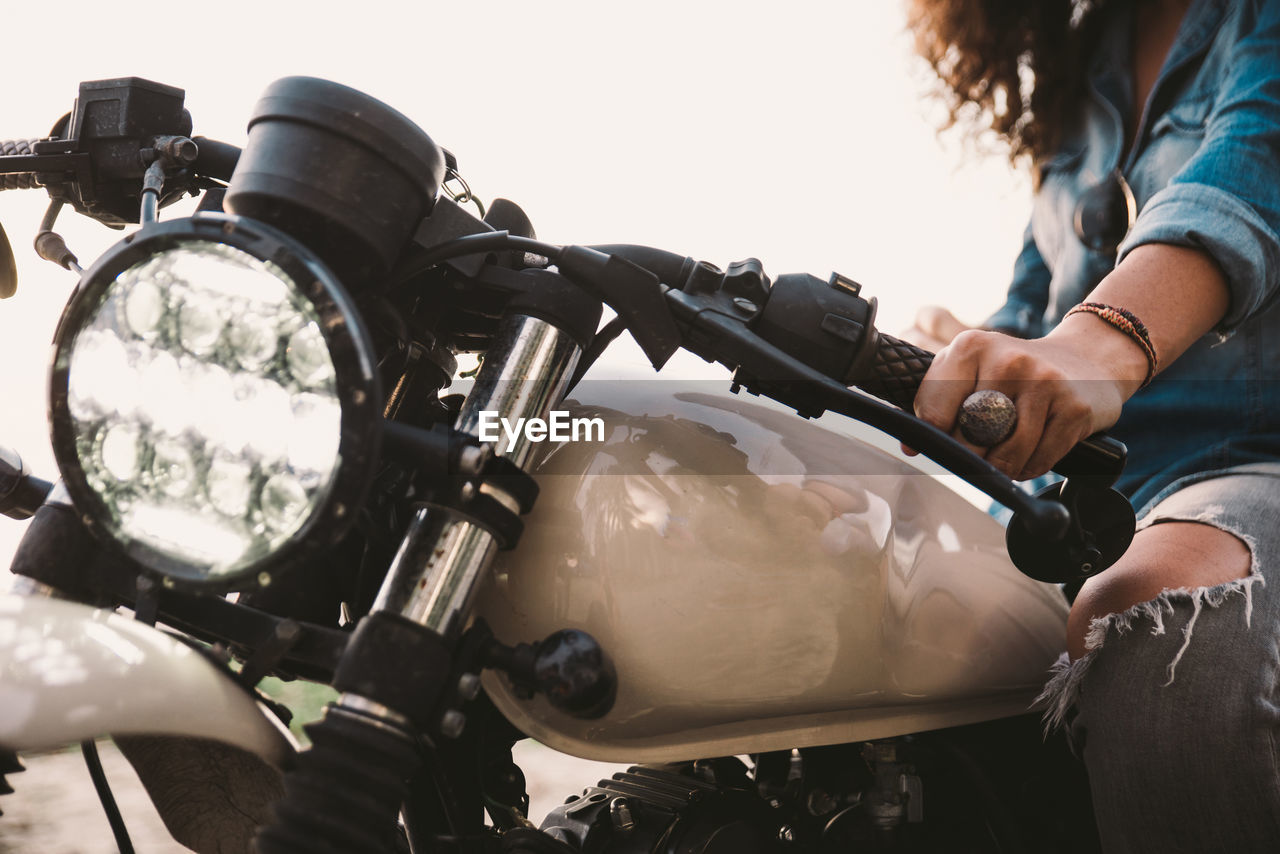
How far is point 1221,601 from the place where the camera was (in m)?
0.74

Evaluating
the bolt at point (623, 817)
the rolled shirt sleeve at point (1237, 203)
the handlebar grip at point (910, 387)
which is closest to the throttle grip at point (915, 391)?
the handlebar grip at point (910, 387)

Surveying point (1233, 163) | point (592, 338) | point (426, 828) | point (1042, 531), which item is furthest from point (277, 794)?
point (1233, 163)

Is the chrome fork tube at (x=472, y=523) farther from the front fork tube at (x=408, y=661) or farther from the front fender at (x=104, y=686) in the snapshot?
the front fender at (x=104, y=686)

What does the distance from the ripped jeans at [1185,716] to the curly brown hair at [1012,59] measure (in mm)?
875

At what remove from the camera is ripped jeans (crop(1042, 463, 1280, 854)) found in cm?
69

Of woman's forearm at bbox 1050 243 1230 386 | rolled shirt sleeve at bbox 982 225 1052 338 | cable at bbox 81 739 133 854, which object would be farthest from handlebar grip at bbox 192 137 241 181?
rolled shirt sleeve at bbox 982 225 1052 338

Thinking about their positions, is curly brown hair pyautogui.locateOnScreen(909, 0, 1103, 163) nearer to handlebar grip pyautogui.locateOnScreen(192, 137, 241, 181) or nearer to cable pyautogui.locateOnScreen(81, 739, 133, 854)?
handlebar grip pyautogui.locateOnScreen(192, 137, 241, 181)

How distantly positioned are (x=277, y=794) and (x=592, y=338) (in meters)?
0.39

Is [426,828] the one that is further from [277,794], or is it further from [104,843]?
[104,843]

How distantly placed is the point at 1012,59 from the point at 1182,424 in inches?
29.2

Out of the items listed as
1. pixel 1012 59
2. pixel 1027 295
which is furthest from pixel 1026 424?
pixel 1012 59

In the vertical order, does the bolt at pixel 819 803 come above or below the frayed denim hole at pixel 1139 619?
below

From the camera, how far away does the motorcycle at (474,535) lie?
0.49m

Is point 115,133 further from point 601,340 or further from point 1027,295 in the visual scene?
point 1027,295
